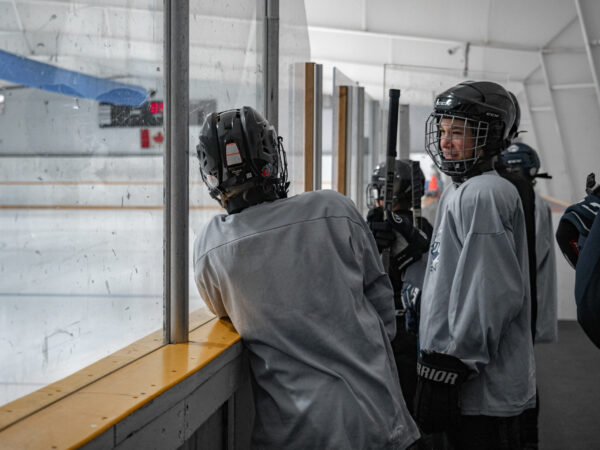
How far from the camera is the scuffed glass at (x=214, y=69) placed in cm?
155

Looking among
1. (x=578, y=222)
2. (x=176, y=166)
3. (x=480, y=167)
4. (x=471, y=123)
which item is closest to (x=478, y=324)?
(x=578, y=222)

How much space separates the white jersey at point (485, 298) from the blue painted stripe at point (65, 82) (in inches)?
32.2

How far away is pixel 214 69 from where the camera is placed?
5.41 ft

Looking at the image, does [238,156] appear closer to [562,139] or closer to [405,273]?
[405,273]

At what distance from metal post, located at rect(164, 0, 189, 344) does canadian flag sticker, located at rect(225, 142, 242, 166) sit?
88 millimetres

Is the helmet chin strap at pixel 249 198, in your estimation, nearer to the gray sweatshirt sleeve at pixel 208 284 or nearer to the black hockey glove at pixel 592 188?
the gray sweatshirt sleeve at pixel 208 284

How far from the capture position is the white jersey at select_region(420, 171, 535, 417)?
1.47 meters

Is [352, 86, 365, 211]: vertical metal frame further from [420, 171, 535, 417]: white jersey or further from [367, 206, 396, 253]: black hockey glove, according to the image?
[420, 171, 535, 417]: white jersey

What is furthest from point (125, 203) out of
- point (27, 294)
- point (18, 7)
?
point (18, 7)

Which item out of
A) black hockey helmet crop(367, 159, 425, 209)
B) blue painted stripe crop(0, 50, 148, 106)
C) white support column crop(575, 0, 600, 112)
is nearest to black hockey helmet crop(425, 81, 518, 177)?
blue painted stripe crop(0, 50, 148, 106)

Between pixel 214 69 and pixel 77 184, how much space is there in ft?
2.28

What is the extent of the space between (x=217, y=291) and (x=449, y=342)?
1.94 feet

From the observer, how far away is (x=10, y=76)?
86 cm

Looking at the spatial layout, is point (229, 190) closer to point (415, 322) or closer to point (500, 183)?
point (500, 183)
